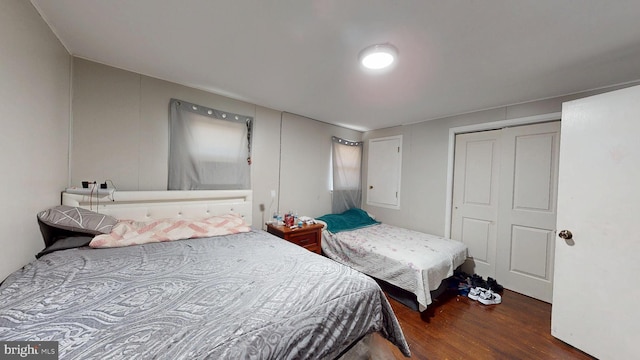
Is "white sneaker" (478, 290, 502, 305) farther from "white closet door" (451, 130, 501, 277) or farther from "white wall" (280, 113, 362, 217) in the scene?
"white wall" (280, 113, 362, 217)

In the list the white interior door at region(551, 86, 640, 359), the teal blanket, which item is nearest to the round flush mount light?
the white interior door at region(551, 86, 640, 359)

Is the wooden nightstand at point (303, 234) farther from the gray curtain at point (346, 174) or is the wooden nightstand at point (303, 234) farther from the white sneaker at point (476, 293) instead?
the white sneaker at point (476, 293)

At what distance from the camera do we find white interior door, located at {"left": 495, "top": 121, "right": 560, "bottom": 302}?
7.89 ft

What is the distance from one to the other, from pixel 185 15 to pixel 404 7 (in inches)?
53.1

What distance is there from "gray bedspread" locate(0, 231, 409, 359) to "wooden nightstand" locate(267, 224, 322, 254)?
→ 0.97 m

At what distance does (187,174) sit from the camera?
239cm

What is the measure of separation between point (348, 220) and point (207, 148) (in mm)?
2402

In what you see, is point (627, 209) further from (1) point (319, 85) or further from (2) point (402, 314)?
(1) point (319, 85)

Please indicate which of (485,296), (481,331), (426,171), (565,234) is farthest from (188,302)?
(426,171)

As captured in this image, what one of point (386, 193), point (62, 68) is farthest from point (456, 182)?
point (62, 68)

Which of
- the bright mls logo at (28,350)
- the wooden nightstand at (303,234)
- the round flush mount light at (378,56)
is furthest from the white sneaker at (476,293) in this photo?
the bright mls logo at (28,350)

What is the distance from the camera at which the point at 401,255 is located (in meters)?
2.35

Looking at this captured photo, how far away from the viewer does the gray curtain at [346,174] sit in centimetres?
385

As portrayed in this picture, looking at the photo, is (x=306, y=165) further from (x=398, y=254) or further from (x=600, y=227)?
(x=600, y=227)
